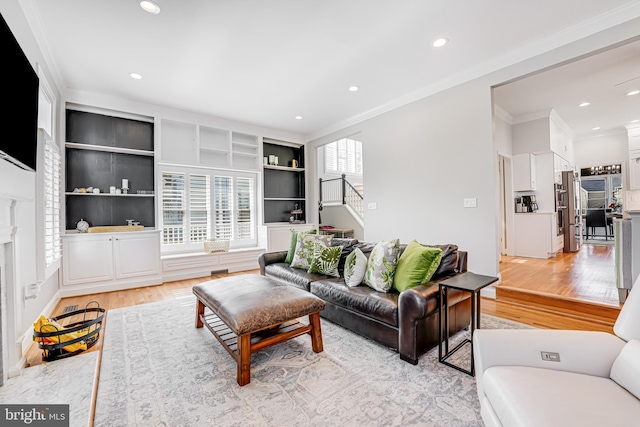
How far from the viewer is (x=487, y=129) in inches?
139

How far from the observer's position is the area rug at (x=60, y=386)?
1.64 meters

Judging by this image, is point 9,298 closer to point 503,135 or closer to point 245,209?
point 245,209

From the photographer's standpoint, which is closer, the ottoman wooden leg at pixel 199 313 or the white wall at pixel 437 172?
A: the ottoman wooden leg at pixel 199 313

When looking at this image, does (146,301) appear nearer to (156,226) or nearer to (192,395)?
(156,226)

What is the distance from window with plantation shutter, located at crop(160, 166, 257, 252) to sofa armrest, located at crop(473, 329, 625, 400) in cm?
498

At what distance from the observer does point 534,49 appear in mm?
3111

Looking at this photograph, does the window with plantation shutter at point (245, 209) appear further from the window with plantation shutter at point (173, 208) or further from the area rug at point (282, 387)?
the area rug at point (282, 387)

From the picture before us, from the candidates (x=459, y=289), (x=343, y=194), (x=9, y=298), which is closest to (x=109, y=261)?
(x=9, y=298)

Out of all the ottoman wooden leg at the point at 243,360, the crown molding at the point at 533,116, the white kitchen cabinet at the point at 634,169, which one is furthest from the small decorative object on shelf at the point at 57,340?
the white kitchen cabinet at the point at 634,169

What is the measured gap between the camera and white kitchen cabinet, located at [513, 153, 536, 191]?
227 inches

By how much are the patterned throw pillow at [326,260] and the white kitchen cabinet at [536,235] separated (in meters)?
4.80

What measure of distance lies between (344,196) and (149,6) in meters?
5.88

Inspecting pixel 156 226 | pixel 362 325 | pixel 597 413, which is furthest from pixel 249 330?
pixel 156 226

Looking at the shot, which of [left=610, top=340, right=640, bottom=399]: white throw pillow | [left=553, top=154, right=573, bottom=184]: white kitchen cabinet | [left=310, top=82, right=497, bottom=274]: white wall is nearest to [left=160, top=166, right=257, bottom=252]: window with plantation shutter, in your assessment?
[left=310, top=82, right=497, bottom=274]: white wall
